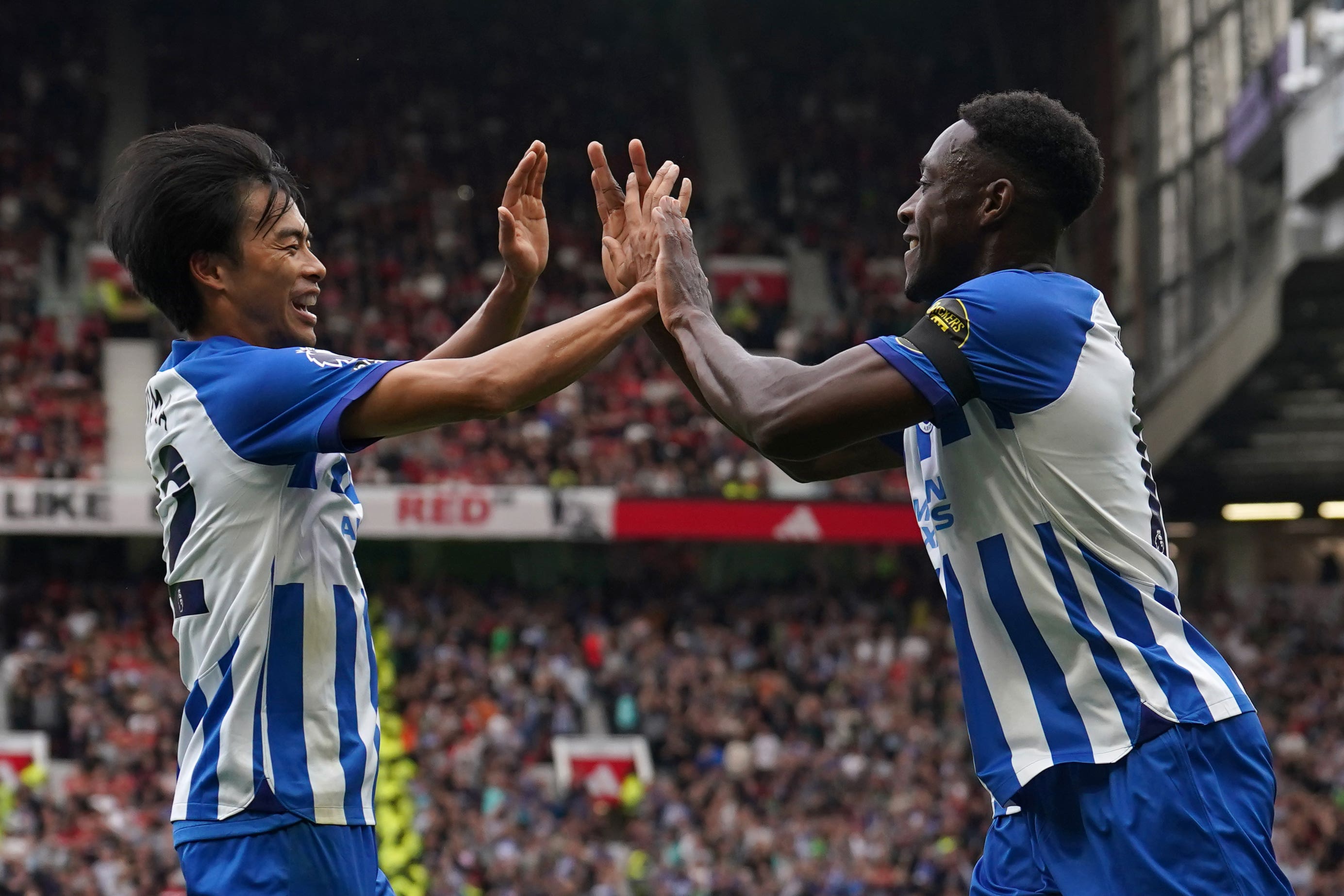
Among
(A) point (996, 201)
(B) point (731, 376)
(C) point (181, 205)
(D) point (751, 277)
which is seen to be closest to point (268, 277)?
(C) point (181, 205)

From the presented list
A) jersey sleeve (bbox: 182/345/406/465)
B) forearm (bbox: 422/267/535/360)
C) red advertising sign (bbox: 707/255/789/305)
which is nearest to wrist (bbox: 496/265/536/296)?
forearm (bbox: 422/267/535/360)

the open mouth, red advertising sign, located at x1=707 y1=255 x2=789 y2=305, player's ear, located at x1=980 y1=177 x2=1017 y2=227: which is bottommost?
the open mouth

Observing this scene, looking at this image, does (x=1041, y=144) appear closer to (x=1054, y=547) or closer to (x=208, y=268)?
(x=1054, y=547)

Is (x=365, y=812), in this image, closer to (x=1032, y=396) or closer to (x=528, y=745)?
(x=1032, y=396)

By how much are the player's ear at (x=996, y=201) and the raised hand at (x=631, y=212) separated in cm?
94

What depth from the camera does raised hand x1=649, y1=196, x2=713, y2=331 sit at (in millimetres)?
3953

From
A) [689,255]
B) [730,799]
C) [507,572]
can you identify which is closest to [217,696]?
[689,255]

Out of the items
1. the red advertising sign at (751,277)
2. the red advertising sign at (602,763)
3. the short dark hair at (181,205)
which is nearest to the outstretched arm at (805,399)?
the short dark hair at (181,205)

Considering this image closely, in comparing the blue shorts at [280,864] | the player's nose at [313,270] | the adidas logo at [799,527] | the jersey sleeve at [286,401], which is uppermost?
the player's nose at [313,270]

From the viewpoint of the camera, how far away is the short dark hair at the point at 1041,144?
355 cm

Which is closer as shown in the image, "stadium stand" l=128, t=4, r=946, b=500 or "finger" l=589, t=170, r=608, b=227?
"finger" l=589, t=170, r=608, b=227

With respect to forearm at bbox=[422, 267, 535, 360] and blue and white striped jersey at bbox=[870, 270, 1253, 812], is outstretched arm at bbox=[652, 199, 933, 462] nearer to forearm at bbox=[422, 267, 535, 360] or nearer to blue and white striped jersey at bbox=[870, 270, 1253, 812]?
blue and white striped jersey at bbox=[870, 270, 1253, 812]

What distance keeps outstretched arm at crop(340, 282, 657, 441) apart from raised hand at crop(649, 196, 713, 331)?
15.8 inches

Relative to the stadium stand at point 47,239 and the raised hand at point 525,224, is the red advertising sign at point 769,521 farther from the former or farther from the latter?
the raised hand at point 525,224
